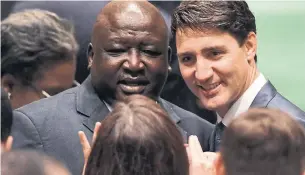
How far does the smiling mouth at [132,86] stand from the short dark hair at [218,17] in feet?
0.80

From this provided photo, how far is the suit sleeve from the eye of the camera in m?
3.58

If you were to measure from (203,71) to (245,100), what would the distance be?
0.59 ft

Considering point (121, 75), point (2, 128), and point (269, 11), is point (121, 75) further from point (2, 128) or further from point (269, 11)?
point (269, 11)

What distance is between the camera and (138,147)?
→ 8.83 feet

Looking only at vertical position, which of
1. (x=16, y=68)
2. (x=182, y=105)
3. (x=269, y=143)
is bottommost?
(x=182, y=105)

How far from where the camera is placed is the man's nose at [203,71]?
3.65m

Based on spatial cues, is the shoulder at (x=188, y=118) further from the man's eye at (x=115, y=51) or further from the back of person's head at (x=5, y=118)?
the back of person's head at (x=5, y=118)

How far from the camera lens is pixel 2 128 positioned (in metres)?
3.07

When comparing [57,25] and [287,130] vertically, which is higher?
[287,130]

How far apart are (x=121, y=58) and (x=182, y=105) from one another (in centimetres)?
93

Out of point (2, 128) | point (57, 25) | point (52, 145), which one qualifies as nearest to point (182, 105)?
point (57, 25)

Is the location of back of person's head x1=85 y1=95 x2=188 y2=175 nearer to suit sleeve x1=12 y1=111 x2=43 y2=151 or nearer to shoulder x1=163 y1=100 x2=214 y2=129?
suit sleeve x1=12 y1=111 x2=43 y2=151

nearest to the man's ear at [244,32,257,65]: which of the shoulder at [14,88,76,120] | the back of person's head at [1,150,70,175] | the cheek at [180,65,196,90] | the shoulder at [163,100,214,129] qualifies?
the cheek at [180,65,196,90]

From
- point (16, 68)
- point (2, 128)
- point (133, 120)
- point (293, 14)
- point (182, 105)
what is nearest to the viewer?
point (133, 120)
